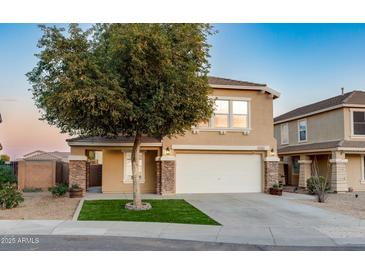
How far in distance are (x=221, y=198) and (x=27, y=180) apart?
37.4 feet

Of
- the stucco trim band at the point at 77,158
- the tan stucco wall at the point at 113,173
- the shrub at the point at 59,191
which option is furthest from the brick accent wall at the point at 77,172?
the tan stucco wall at the point at 113,173

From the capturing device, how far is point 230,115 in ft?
63.3

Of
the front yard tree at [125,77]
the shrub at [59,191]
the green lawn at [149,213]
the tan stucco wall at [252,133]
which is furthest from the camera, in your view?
the tan stucco wall at [252,133]

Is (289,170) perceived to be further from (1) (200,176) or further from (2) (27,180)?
(2) (27,180)

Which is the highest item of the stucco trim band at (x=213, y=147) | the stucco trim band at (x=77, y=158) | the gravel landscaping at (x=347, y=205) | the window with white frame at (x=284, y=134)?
the window with white frame at (x=284, y=134)

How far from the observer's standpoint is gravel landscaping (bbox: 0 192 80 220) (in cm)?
1191

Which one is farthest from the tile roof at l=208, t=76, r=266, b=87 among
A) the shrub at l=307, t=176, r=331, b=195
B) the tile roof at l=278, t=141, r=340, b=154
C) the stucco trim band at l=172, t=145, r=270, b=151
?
the tile roof at l=278, t=141, r=340, b=154

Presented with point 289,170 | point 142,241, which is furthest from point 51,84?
point 289,170

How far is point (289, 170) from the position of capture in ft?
93.9

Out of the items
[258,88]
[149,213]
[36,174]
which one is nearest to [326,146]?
[258,88]

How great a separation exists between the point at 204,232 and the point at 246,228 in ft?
4.78

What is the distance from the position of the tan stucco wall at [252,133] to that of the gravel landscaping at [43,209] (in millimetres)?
6760

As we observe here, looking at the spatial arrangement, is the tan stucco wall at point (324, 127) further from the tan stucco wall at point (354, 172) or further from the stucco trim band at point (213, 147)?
the stucco trim band at point (213, 147)

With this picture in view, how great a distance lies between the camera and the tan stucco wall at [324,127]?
22.7m
